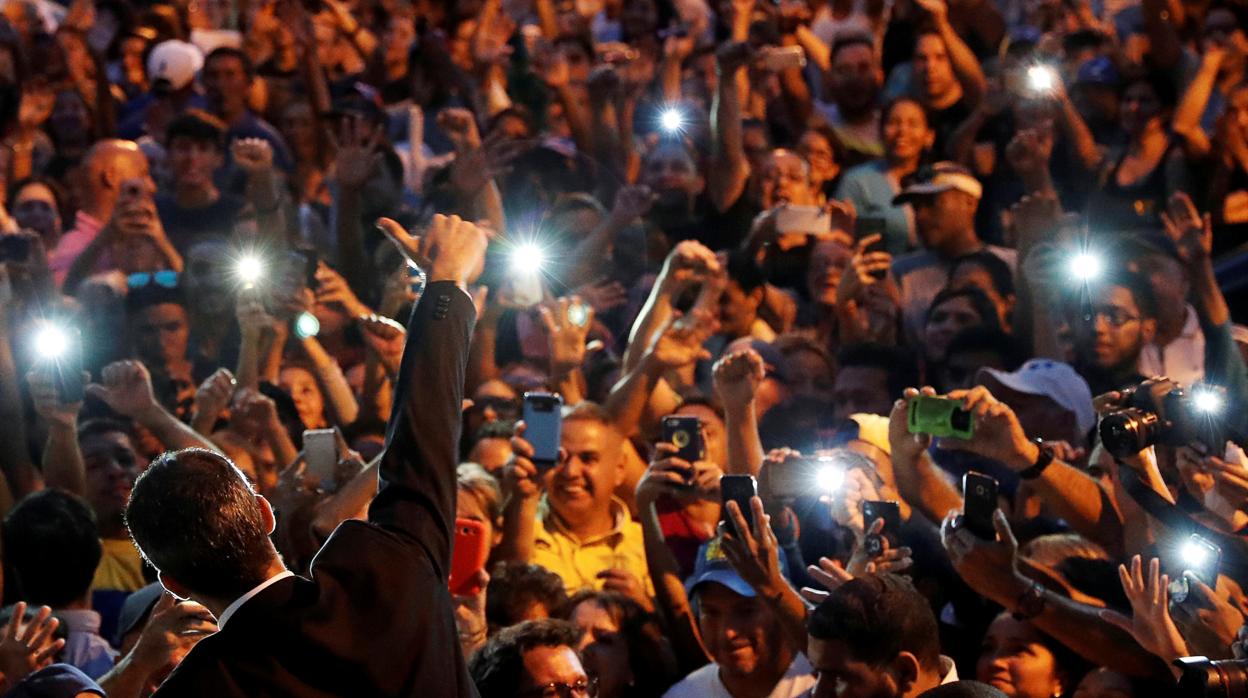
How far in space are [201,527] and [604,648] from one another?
2145 mm

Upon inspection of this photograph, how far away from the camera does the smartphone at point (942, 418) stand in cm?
491

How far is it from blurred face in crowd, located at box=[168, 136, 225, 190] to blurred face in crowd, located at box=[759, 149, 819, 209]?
8.30 ft

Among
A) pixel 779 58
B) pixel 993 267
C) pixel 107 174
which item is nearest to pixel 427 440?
pixel 993 267

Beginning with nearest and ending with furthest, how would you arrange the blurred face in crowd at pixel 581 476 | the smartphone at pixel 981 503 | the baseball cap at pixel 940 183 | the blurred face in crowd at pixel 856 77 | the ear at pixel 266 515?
the ear at pixel 266 515
the smartphone at pixel 981 503
the blurred face in crowd at pixel 581 476
the baseball cap at pixel 940 183
the blurred face in crowd at pixel 856 77

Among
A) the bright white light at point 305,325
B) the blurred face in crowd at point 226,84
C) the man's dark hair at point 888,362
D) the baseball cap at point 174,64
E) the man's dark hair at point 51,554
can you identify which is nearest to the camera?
the man's dark hair at point 51,554

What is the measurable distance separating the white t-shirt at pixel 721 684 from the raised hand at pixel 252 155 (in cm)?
349

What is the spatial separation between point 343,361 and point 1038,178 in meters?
2.78

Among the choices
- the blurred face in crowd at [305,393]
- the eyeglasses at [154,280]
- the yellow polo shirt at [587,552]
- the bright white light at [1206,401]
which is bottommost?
the bright white light at [1206,401]

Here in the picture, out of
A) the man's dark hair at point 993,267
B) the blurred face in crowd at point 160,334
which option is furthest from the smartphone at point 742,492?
the blurred face in crowd at point 160,334

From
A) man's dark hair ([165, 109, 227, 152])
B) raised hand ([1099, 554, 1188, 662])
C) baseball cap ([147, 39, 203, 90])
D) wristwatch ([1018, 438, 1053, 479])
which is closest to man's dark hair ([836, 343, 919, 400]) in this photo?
wristwatch ([1018, 438, 1053, 479])

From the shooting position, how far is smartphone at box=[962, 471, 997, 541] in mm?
4551

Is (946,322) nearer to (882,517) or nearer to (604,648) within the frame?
(882,517)

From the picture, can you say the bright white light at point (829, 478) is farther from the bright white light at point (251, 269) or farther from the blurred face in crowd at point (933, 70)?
the blurred face in crowd at point (933, 70)

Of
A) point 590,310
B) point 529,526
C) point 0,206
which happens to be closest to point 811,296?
→ point 590,310
